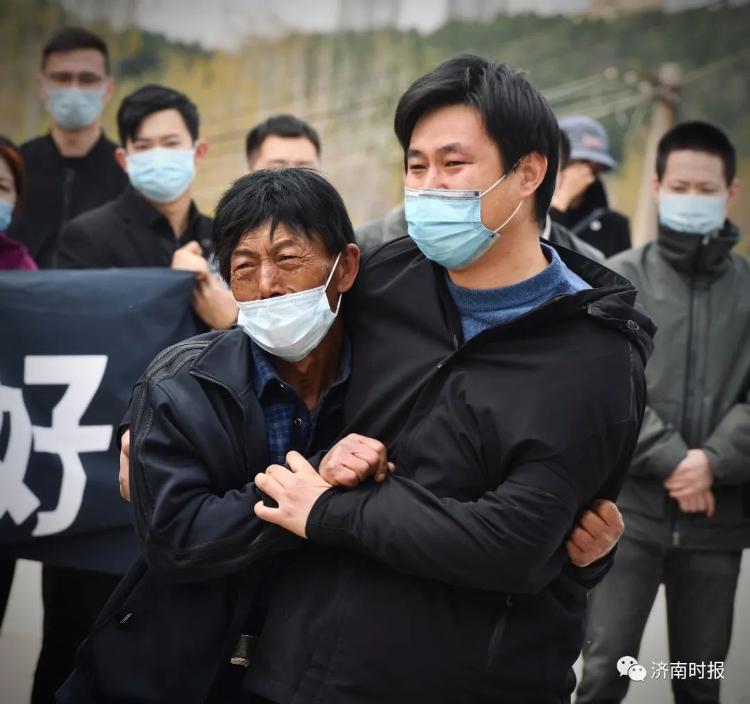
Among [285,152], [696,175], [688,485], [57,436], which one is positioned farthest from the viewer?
[285,152]

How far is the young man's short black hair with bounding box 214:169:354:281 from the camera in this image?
2514mm

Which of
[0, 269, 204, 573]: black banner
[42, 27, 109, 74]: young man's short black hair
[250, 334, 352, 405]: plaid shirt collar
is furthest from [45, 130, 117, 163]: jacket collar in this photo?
[250, 334, 352, 405]: plaid shirt collar

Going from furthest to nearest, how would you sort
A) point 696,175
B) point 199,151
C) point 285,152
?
point 285,152, point 199,151, point 696,175

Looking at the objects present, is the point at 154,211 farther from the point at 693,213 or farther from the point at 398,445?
the point at 398,445

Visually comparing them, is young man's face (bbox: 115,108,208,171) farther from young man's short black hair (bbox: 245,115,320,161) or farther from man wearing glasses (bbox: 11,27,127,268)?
man wearing glasses (bbox: 11,27,127,268)

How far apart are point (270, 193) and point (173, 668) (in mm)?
1046

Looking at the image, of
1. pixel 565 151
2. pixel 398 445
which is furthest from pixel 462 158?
pixel 565 151

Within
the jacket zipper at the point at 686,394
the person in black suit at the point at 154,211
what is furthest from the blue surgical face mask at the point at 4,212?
the jacket zipper at the point at 686,394

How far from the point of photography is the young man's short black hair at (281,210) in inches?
99.0

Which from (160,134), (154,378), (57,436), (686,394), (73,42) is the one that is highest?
(73,42)

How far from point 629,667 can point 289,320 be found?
2416 mm

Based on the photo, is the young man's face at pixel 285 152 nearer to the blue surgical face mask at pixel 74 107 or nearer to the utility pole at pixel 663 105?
the blue surgical face mask at pixel 74 107

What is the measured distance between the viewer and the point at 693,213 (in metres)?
4.38

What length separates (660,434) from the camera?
13.6ft
